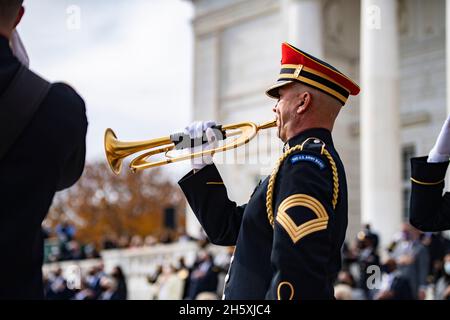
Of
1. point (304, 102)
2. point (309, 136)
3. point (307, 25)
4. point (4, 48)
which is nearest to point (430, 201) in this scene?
point (309, 136)

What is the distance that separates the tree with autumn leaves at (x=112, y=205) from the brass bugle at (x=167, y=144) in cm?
6142

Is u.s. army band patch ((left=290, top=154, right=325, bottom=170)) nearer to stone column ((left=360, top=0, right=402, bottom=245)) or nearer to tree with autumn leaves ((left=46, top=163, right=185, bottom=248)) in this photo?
stone column ((left=360, top=0, right=402, bottom=245))

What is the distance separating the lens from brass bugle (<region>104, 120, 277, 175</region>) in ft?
18.6

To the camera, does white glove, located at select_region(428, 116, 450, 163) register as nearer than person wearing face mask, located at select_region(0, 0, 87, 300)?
No

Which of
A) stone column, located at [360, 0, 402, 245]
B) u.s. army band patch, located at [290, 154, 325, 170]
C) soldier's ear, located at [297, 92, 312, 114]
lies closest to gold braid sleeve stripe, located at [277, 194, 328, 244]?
u.s. army band patch, located at [290, 154, 325, 170]

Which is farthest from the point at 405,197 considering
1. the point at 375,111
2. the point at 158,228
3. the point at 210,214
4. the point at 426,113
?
the point at 158,228

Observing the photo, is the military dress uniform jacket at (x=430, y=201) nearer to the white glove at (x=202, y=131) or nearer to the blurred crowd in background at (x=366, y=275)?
the white glove at (x=202, y=131)

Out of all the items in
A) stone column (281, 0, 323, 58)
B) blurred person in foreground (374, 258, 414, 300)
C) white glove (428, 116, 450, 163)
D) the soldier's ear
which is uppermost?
stone column (281, 0, 323, 58)

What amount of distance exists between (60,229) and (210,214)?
1306 inches

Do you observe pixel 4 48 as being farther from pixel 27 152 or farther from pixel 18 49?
pixel 27 152

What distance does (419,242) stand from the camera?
20453 millimetres

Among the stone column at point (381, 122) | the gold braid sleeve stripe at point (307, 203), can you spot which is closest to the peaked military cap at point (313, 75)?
the gold braid sleeve stripe at point (307, 203)

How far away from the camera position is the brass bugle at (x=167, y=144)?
568 cm

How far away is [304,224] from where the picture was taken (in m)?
4.82
